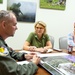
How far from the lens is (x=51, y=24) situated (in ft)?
12.9

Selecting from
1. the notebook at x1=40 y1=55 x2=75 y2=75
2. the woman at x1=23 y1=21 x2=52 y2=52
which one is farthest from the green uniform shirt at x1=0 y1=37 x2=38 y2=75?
the woman at x1=23 y1=21 x2=52 y2=52

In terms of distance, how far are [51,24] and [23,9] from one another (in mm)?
765

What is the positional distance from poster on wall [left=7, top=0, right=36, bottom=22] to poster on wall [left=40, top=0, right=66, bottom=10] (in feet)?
0.71

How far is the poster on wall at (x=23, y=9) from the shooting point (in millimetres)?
3531

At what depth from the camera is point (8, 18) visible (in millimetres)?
1371

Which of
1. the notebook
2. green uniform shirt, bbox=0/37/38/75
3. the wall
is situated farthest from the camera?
the wall

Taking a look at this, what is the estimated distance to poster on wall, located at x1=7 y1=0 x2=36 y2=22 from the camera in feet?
11.6

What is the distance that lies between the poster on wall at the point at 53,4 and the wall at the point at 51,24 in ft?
0.26

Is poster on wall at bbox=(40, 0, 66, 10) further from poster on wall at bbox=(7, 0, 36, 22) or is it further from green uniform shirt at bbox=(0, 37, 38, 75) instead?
green uniform shirt at bbox=(0, 37, 38, 75)

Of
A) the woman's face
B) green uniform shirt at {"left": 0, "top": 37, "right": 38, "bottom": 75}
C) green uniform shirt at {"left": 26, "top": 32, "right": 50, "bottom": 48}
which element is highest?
the woman's face

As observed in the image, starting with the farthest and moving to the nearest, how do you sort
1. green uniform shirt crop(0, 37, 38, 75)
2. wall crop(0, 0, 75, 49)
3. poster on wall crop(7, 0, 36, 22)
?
1. wall crop(0, 0, 75, 49)
2. poster on wall crop(7, 0, 36, 22)
3. green uniform shirt crop(0, 37, 38, 75)

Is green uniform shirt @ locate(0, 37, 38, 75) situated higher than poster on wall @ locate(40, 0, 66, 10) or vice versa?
poster on wall @ locate(40, 0, 66, 10)

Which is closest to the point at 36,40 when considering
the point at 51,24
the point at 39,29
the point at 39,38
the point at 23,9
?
the point at 39,38

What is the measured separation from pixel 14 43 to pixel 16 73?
255 centimetres
